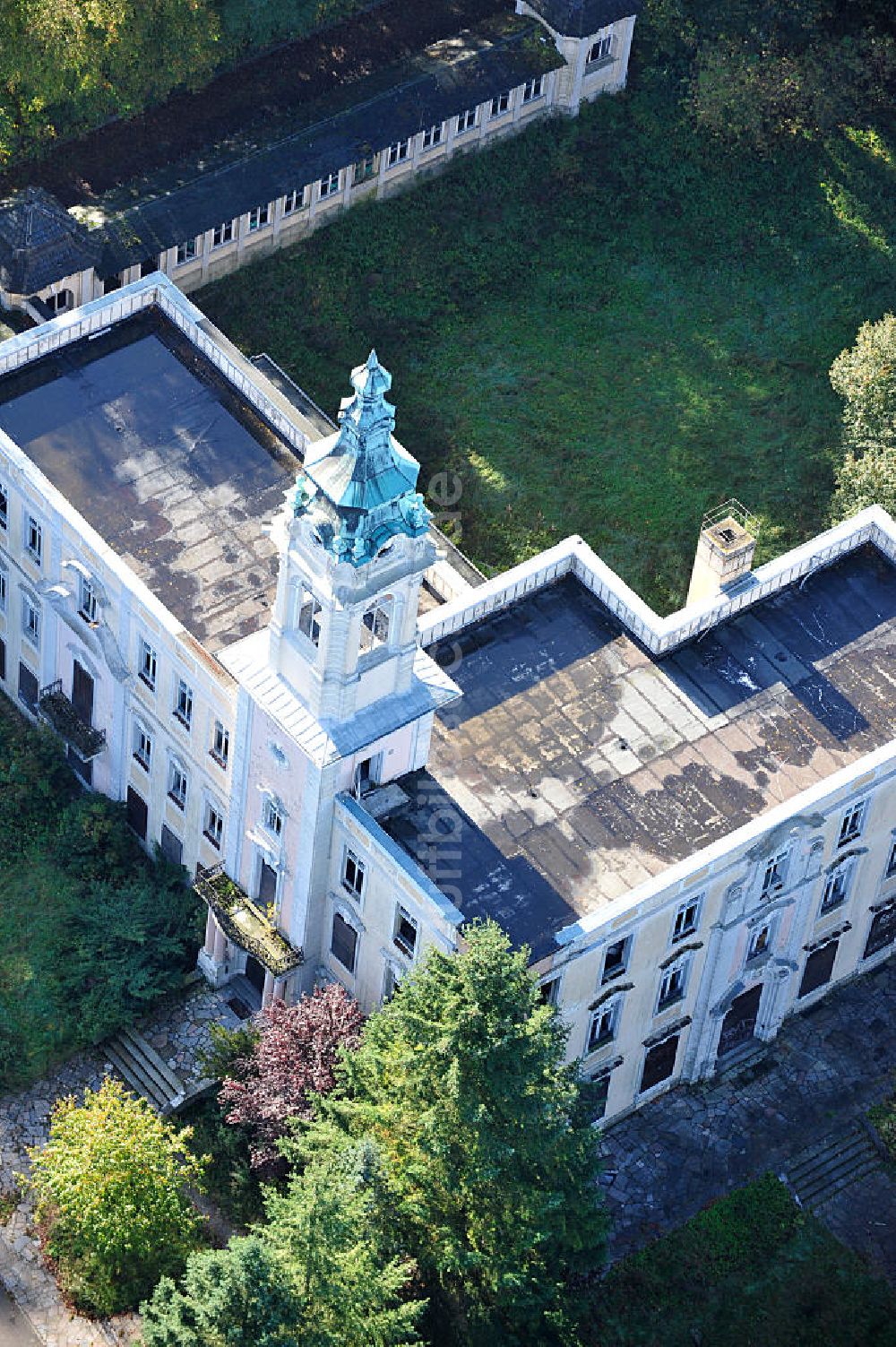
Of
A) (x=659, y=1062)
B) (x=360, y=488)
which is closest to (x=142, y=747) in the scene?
(x=360, y=488)

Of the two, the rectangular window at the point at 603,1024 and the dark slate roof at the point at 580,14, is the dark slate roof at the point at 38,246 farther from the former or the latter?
the rectangular window at the point at 603,1024

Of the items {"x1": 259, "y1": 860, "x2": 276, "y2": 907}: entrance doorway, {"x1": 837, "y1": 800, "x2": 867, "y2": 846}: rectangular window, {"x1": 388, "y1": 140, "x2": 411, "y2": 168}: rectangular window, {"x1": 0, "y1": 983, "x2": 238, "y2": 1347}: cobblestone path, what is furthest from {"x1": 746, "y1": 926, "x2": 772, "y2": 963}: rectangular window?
{"x1": 388, "y1": 140, "x2": 411, "y2": 168}: rectangular window

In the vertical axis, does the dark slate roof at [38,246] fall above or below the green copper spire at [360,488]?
above

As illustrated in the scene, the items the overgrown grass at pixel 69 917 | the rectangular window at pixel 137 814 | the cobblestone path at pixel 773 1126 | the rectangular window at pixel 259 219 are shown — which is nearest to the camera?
the cobblestone path at pixel 773 1126

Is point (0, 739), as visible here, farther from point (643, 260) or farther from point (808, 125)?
point (808, 125)

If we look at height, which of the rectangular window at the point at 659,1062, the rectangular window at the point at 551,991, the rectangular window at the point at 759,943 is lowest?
the rectangular window at the point at 659,1062

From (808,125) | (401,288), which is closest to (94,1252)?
(401,288)

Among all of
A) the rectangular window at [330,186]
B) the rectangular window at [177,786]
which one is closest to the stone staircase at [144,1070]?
A: the rectangular window at [177,786]
